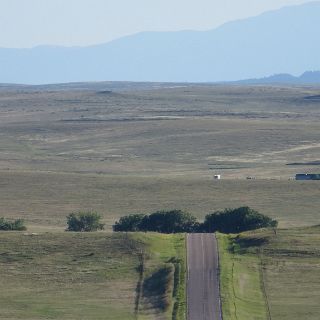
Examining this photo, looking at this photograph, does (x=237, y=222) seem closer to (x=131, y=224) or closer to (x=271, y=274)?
(x=131, y=224)

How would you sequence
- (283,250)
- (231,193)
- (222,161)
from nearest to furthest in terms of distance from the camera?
(283,250), (231,193), (222,161)

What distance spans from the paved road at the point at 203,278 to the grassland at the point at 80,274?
2.08ft

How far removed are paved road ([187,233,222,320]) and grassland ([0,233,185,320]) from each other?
635mm

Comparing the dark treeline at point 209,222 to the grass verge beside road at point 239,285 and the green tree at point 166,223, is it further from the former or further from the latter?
the grass verge beside road at point 239,285

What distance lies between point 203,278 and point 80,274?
22.7 ft

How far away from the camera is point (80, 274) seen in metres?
57.1

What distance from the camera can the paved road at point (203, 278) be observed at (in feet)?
161

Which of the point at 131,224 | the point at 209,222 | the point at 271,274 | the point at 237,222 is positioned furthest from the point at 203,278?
the point at 131,224

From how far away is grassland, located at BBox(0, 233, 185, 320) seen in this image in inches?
2003

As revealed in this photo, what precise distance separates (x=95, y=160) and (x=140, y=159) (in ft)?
21.1

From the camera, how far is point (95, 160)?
14362 centimetres

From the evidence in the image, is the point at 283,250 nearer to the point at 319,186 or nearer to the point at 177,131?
the point at 319,186

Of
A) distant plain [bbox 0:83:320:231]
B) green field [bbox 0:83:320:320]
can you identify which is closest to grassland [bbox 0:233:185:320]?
green field [bbox 0:83:320:320]

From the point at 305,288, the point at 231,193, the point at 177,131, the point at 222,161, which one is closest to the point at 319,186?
the point at 231,193
